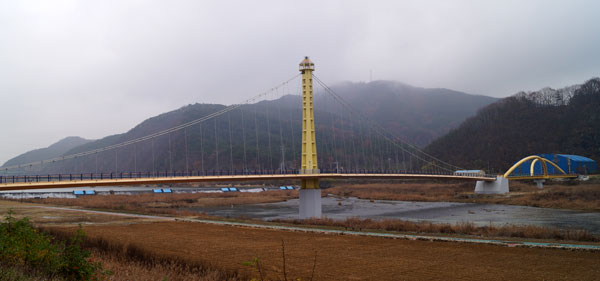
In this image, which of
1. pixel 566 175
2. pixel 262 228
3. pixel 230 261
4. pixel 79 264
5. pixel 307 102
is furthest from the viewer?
pixel 566 175

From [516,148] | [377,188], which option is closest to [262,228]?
[377,188]

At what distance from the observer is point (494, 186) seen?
76000mm

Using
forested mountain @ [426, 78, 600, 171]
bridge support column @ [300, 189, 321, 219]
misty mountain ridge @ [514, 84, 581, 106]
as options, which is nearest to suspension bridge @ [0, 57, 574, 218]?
bridge support column @ [300, 189, 321, 219]

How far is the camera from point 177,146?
99.2 m

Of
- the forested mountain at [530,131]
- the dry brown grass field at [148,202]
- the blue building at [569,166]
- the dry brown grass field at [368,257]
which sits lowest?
the dry brown grass field at [148,202]

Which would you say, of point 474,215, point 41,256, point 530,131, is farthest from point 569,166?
point 41,256

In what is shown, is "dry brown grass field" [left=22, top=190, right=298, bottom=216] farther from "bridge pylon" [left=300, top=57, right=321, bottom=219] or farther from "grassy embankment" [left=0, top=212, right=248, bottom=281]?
"grassy embankment" [left=0, top=212, right=248, bottom=281]

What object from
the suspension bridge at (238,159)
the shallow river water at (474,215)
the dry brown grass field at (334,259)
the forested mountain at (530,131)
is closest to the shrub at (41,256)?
the dry brown grass field at (334,259)

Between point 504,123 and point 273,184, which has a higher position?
point 504,123

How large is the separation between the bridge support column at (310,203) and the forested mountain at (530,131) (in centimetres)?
8980

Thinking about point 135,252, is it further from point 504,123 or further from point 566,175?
point 504,123

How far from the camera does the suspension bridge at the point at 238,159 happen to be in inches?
1371

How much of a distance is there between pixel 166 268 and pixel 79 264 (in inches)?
129

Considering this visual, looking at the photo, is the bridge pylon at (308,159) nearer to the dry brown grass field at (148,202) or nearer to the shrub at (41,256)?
the dry brown grass field at (148,202)
